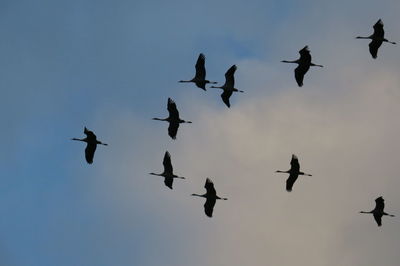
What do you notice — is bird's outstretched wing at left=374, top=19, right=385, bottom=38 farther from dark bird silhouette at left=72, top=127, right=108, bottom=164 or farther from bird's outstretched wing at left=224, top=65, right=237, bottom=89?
dark bird silhouette at left=72, top=127, right=108, bottom=164

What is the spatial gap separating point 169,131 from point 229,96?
4.26 metres

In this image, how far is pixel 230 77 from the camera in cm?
12738

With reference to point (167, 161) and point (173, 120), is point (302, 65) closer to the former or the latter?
point (173, 120)

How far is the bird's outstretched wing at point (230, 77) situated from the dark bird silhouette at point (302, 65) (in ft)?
12.5

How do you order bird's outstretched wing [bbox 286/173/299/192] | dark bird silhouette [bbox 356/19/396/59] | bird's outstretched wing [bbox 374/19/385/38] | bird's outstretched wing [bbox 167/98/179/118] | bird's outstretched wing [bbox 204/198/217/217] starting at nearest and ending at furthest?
bird's outstretched wing [bbox 374/19/385/38] < dark bird silhouette [bbox 356/19/396/59] < bird's outstretched wing [bbox 167/98/179/118] < bird's outstretched wing [bbox 204/198/217/217] < bird's outstretched wing [bbox 286/173/299/192]

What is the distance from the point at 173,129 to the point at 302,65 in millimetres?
8991

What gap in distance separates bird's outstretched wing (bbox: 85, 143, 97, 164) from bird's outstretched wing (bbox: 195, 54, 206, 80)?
7.54m

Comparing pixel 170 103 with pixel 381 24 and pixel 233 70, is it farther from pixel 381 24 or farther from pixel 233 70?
pixel 381 24

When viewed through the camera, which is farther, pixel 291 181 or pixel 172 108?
pixel 291 181

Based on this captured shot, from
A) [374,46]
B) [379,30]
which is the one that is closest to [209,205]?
[374,46]

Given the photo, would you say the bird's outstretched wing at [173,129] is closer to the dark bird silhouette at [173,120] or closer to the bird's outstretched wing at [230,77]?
the dark bird silhouette at [173,120]

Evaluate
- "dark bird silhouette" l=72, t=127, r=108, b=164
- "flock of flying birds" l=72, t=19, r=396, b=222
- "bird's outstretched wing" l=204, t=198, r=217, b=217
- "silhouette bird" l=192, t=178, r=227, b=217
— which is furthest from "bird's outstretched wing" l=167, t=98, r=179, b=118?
"bird's outstretched wing" l=204, t=198, r=217, b=217

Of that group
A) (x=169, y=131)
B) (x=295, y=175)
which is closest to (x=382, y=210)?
(x=295, y=175)

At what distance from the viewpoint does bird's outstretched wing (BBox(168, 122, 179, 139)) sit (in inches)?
5044
